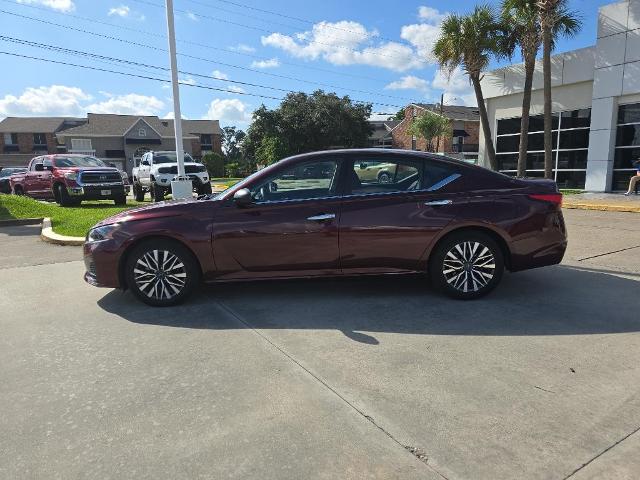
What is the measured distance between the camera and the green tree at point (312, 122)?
4769cm

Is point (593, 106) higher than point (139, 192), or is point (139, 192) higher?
A: point (593, 106)

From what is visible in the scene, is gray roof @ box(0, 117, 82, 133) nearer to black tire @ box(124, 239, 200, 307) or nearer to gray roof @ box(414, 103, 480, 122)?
gray roof @ box(414, 103, 480, 122)

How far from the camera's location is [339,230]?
4.81 meters

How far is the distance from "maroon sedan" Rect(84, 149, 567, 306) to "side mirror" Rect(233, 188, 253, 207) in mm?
11

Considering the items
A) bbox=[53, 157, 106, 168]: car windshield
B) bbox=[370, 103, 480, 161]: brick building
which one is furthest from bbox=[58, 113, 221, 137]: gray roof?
bbox=[53, 157, 106, 168]: car windshield

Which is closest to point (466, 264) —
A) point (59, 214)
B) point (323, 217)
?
point (323, 217)

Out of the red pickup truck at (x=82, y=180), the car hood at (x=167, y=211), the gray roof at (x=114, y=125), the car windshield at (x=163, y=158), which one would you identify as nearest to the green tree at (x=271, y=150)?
the gray roof at (x=114, y=125)

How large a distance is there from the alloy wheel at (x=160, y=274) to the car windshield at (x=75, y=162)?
12529mm

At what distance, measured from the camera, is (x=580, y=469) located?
7.73ft

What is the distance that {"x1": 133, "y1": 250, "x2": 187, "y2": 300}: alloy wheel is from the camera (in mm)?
4906

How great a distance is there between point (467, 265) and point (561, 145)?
1750cm

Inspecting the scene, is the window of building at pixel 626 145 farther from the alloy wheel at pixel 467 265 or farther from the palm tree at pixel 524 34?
the alloy wheel at pixel 467 265

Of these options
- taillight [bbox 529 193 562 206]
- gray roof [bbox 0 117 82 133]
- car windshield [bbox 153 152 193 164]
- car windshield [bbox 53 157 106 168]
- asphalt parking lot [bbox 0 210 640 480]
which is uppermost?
A: gray roof [bbox 0 117 82 133]

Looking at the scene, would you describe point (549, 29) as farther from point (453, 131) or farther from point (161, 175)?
point (453, 131)
